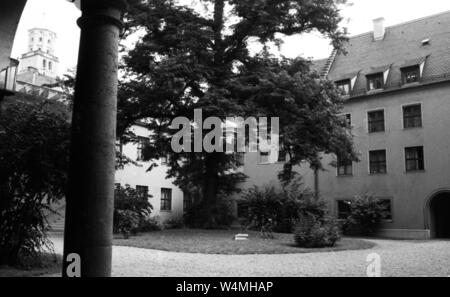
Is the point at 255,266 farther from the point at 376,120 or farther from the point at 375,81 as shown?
the point at 375,81

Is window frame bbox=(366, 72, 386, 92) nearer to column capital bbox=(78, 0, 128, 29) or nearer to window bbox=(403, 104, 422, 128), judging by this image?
window bbox=(403, 104, 422, 128)

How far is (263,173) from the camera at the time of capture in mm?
34594

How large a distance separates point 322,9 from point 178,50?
6.25 m

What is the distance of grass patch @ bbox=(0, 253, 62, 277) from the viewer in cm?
735

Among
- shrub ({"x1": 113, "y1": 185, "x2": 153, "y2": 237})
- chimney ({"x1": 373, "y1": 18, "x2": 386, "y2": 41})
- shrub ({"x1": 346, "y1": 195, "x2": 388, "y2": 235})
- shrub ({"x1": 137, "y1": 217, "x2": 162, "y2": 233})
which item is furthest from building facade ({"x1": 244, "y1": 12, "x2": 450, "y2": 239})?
shrub ({"x1": 137, "y1": 217, "x2": 162, "y2": 233})

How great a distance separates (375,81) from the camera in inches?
1185

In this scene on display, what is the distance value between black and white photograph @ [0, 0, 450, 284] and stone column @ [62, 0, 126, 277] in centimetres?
1

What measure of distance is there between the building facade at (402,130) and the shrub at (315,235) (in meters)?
10.1

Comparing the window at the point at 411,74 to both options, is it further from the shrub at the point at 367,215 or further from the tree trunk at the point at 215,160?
the tree trunk at the point at 215,160

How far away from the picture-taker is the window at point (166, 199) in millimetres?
32972

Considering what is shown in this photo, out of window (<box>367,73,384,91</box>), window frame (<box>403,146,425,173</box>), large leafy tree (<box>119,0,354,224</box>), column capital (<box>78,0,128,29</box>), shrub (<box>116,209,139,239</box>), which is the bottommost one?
shrub (<box>116,209,139,239</box>)

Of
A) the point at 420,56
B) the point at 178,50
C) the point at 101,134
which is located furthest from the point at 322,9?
the point at 101,134

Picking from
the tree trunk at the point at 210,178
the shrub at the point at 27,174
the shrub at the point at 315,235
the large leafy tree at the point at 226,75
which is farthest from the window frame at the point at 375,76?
the shrub at the point at 27,174

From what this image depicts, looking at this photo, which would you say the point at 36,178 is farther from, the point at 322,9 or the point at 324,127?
the point at 322,9
